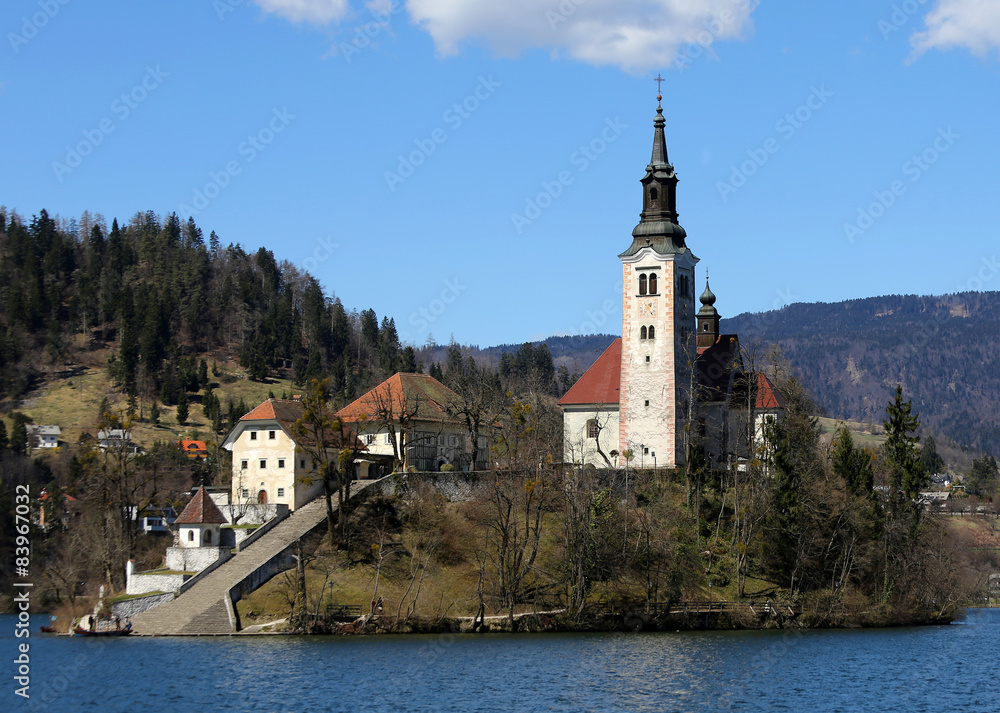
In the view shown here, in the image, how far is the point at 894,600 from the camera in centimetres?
6756

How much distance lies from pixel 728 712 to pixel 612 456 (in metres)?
40.8

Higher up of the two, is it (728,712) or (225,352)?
(225,352)

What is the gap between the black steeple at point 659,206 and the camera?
3083 inches

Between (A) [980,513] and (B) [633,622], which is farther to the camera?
(A) [980,513]

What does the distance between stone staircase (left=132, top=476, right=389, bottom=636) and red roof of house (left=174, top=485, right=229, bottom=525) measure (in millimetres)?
2632

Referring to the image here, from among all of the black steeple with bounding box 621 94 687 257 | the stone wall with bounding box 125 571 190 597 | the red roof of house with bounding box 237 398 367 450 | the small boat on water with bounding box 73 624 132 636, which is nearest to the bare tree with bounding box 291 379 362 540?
the red roof of house with bounding box 237 398 367 450

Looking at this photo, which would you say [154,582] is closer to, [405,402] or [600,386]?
[405,402]

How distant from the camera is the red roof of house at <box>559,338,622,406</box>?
271 ft

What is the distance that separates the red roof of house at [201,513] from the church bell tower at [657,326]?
1049 inches

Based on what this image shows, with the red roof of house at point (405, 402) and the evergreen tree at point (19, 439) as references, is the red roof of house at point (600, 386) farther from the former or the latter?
the evergreen tree at point (19, 439)

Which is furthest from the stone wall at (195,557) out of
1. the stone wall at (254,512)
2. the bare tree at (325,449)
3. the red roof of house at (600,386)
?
the red roof of house at (600,386)

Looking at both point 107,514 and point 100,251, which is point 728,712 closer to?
point 107,514

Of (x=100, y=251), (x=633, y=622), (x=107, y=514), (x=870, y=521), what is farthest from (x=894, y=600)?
(x=100, y=251)

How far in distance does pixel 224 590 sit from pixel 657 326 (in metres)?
32.9
